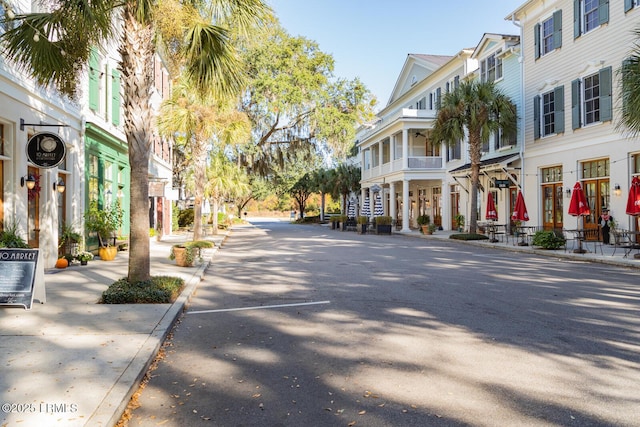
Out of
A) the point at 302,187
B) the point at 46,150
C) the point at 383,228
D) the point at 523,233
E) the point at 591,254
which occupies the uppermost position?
the point at 302,187

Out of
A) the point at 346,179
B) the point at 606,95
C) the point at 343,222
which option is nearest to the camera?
the point at 606,95

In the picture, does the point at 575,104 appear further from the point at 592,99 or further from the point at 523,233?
the point at 523,233

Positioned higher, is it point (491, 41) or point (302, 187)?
point (491, 41)

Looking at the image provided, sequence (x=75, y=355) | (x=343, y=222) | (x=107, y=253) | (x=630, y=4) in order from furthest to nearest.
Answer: (x=343, y=222), (x=630, y=4), (x=107, y=253), (x=75, y=355)

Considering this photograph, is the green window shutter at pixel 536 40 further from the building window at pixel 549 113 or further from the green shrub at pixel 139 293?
the green shrub at pixel 139 293

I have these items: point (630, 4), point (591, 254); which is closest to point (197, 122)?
point (591, 254)

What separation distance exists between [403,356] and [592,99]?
1836cm

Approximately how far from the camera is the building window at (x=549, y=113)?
71.7ft

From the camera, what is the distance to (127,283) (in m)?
8.81

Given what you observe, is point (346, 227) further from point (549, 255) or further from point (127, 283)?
point (127, 283)

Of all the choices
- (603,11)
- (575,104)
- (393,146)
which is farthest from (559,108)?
(393,146)

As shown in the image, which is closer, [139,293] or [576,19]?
[139,293]

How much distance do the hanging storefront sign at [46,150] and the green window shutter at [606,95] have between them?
697 inches

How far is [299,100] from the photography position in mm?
33406
